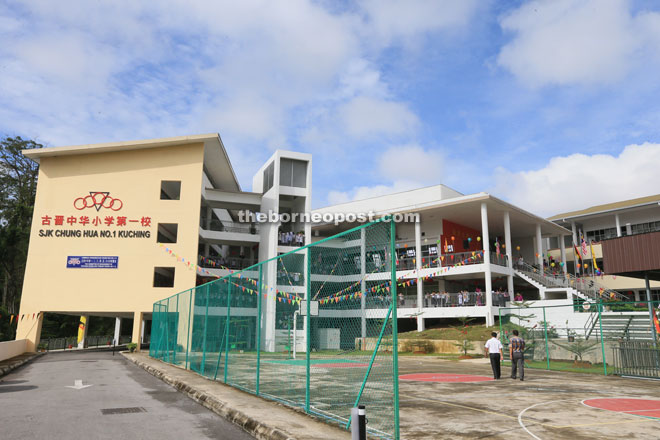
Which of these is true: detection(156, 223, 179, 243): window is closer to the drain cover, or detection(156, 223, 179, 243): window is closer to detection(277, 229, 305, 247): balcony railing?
detection(277, 229, 305, 247): balcony railing

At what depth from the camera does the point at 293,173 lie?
131ft

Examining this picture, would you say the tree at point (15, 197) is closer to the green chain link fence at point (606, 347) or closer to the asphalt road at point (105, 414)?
the asphalt road at point (105, 414)

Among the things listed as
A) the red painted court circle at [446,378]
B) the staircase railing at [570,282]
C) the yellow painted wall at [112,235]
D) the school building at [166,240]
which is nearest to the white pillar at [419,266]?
the school building at [166,240]

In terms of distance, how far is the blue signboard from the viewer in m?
32.1

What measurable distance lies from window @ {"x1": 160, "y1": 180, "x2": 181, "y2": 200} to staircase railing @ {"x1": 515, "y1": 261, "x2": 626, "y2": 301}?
91.0 ft

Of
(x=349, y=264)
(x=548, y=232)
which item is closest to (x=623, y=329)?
(x=349, y=264)

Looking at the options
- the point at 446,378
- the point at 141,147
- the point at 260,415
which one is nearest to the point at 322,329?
the point at 260,415

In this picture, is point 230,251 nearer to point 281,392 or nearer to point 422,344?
point 422,344

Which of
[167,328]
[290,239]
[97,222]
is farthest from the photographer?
[290,239]

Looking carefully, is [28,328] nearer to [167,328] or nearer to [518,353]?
[167,328]

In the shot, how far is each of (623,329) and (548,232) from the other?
81.9 ft

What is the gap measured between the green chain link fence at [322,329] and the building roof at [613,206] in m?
40.0

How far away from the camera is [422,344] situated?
93.2ft

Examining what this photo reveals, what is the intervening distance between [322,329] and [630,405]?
22.5ft
